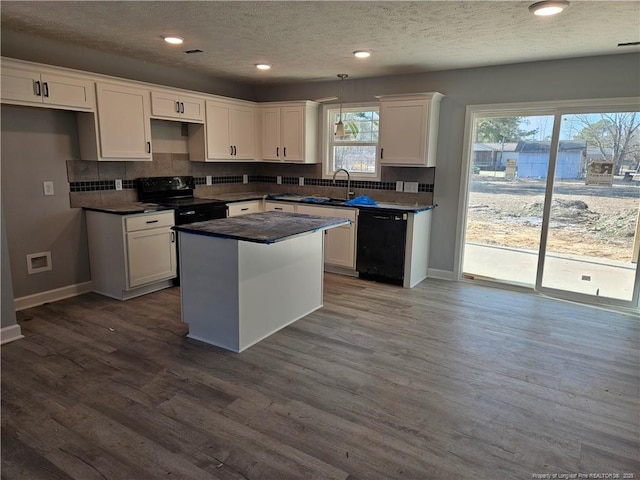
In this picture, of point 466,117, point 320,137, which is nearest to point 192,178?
point 320,137

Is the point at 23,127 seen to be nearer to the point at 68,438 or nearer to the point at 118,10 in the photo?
the point at 118,10

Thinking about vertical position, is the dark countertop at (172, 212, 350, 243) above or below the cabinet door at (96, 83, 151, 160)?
below

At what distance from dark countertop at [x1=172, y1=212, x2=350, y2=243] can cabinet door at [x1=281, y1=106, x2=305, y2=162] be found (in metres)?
1.98

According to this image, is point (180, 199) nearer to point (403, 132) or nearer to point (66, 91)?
point (66, 91)

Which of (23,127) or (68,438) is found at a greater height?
(23,127)

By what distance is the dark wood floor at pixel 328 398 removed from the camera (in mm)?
2029

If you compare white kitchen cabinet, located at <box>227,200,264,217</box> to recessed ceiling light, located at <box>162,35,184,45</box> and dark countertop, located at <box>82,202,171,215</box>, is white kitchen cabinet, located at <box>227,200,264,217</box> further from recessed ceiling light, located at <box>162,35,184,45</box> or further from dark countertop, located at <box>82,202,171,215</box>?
recessed ceiling light, located at <box>162,35,184,45</box>

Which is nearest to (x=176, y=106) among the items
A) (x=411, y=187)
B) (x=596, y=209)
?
(x=411, y=187)

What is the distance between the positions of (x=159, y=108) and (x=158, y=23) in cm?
143

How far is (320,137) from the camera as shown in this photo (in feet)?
19.0

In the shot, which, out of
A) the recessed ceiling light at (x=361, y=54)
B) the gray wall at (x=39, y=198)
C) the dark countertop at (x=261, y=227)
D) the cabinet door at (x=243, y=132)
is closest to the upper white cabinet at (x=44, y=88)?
the gray wall at (x=39, y=198)

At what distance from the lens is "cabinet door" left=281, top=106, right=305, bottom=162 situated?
561cm

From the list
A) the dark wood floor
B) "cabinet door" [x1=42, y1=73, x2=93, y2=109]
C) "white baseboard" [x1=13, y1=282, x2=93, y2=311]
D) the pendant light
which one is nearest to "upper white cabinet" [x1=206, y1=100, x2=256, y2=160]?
the pendant light

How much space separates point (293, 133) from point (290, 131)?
54 millimetres
